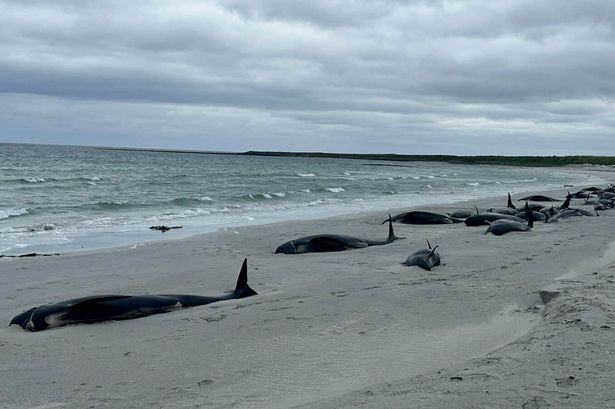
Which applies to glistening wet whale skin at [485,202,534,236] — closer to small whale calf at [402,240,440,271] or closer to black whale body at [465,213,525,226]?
black whale body at [465,213,525,226]

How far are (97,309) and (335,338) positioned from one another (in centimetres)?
286

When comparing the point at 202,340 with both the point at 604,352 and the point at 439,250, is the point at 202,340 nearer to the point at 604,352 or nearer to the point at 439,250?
the point at 604,352

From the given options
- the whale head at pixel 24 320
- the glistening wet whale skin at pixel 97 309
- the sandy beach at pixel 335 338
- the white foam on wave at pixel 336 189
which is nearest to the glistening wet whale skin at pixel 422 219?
the sandy beach at pixel 335 338

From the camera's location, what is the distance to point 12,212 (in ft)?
70.0

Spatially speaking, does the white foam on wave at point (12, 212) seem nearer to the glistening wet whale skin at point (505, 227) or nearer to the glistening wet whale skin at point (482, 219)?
the glistening wet whale skin at point (482, 219)

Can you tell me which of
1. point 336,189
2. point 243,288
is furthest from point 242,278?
point 336,189

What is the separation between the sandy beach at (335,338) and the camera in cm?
444

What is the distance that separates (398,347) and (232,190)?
29.9 metres

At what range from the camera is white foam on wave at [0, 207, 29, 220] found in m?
20.5

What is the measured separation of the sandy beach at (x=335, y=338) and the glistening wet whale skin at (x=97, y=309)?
188mm

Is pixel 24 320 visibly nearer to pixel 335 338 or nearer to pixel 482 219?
pixel 335 338

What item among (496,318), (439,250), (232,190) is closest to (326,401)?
(496,318)

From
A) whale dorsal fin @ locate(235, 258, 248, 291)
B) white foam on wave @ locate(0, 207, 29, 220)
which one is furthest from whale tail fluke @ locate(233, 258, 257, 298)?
white foam on wave @ locate(0, 207, 29, 220)

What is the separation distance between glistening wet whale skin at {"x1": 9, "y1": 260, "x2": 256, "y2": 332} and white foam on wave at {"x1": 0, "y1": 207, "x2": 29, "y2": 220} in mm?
14479
